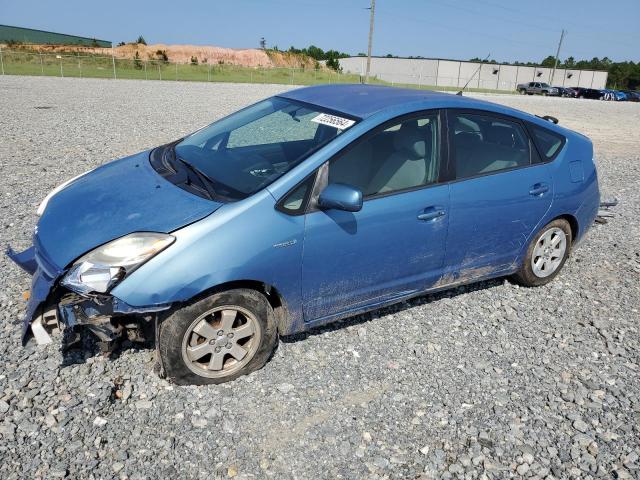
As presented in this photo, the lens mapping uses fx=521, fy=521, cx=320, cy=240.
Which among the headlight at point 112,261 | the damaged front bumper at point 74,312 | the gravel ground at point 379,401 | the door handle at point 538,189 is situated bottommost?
the gravel ground at point 379,401

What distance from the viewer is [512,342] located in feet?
12.9

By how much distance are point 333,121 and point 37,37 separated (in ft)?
260

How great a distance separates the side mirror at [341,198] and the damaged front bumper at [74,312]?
3.59 feet

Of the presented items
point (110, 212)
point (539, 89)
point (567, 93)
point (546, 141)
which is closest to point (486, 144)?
point (546, 141)

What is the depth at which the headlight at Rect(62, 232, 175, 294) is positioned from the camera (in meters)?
2.81

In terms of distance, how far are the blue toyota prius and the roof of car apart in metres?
0.02

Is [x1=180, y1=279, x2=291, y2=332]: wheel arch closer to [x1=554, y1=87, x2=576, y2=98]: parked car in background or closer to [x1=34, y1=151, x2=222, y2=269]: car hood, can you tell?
[x1=34, y1=151, x2=222, y2=269]: car hood

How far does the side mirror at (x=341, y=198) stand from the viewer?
308cm

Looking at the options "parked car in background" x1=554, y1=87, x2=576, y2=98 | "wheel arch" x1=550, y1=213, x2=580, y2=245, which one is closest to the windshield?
"wheel arch" x1=550, y1=213, x2=580, y2=245

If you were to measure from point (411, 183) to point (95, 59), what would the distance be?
3936cm

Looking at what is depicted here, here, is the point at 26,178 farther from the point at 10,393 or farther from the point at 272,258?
the point at 272,258

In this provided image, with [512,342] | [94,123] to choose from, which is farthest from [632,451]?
[94,123]

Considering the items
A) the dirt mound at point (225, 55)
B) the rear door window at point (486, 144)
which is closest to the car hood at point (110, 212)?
the rear door window at point (486, 144)

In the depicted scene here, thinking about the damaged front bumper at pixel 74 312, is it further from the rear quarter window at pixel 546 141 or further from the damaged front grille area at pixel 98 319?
the rear quarter window at pixel 546 141
